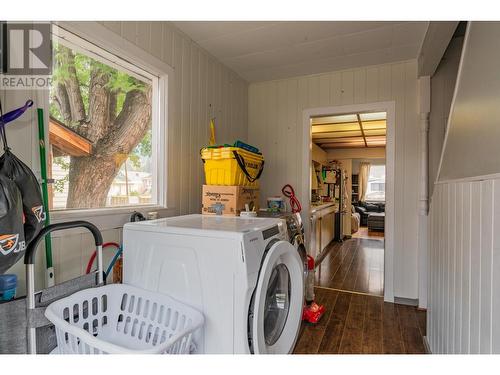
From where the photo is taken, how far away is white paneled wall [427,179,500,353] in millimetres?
968

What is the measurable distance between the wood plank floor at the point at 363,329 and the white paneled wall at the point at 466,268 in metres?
0.31

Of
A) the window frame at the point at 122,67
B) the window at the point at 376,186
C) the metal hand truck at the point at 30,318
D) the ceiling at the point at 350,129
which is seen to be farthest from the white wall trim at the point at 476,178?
the window at the point at 376,186

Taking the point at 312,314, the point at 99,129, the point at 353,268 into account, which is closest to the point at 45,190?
the point at 99,129

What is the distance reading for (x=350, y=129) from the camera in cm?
500

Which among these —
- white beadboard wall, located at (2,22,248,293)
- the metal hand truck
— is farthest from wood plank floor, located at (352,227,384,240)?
the metal hand truck

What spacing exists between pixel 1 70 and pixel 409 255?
3392 mm

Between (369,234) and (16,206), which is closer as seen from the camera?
(16,206)

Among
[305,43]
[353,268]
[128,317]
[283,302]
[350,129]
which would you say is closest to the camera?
[128,317]

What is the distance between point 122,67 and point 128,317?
5.38ft

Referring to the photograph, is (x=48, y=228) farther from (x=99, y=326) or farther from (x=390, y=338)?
(x=390, y=338)

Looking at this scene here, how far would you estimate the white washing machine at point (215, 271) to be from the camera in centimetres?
117

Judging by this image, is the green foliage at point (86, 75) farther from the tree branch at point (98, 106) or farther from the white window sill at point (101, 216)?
the white window sill at point (101, 216)

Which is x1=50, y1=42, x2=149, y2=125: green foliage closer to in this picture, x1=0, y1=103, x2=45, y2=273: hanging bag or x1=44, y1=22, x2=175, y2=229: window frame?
x1=44, y1=22, x2=175, y2=229: window frame

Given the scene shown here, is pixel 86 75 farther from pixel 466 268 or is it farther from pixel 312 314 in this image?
pixel 312 314
